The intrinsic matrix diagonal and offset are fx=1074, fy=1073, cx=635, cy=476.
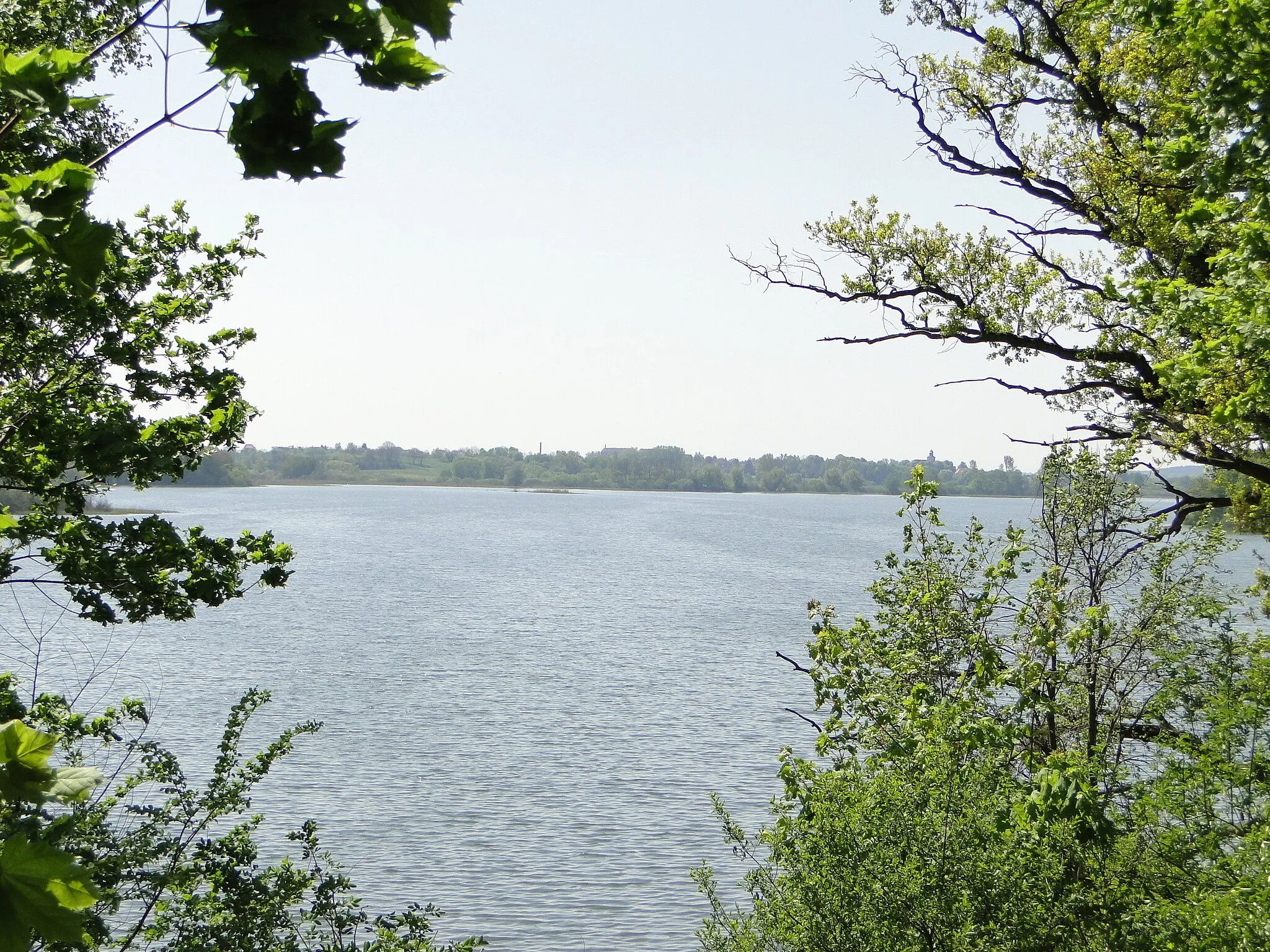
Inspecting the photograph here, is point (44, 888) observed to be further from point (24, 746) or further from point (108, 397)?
point (108, 397)

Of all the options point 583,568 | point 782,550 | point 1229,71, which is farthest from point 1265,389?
point 782,550

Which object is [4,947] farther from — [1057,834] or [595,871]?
[595,871]

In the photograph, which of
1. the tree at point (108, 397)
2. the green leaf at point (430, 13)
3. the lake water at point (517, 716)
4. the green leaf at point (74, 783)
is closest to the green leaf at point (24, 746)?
the green leaf at point (74, 783)

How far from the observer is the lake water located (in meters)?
22.5

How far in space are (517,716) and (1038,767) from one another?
85.7 feet

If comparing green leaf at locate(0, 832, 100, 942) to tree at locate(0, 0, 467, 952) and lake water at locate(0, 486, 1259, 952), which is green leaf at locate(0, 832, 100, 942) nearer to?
tree at locate(0, 0, 467, 952)

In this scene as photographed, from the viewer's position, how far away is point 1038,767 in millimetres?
10977

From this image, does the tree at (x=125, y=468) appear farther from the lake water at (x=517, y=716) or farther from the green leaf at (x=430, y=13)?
the lake water at (x=517, y=716)

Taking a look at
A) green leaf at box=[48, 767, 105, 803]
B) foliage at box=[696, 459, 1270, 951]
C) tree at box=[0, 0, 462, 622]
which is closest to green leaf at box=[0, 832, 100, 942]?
green leaf at box=[48, 767, 105, 803]

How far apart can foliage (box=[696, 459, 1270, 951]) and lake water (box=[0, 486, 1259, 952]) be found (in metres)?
8.77

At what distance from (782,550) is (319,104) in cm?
9414

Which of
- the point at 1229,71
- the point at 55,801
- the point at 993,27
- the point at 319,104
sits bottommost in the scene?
the point at 55,801

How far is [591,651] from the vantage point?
154 ft

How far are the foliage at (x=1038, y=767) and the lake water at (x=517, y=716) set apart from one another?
8769 millimetres
